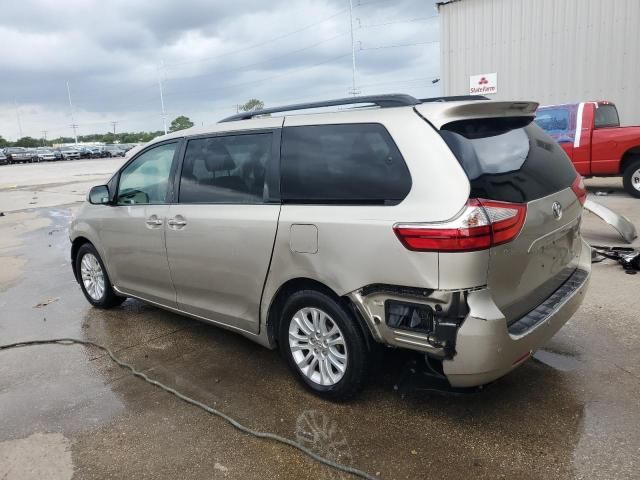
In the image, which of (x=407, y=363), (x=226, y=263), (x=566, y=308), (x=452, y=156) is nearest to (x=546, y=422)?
(x=566, y=308)

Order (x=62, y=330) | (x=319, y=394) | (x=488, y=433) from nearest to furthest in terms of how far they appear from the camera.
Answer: (x=488, y=433) < (x=319, y=394) < (x=62, y=330)

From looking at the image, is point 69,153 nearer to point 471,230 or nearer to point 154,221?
point 154,221

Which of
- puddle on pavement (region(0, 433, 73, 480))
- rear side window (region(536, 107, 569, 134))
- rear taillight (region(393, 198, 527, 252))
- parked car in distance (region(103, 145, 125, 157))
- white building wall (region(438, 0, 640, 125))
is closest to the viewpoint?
rear taillight (region(393, 198, 527, 252))

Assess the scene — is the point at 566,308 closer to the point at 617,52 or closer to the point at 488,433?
the point at 488,433

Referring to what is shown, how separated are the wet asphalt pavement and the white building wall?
10.6 meters

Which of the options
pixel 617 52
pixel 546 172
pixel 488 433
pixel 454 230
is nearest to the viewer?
pixel 454 230

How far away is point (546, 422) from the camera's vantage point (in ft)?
9.54

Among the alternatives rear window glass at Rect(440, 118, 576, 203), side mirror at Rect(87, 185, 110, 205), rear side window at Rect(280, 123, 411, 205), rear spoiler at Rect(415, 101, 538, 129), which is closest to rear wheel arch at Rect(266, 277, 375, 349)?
rear side window at Rect(280, 123, 411, 205)

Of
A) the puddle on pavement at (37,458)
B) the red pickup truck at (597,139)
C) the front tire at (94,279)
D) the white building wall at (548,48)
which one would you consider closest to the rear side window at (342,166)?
the puddle on pavement at (37,458)

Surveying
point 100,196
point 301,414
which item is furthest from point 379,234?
point 100,196

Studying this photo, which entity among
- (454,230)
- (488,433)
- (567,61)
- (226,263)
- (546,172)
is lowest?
(488,433)

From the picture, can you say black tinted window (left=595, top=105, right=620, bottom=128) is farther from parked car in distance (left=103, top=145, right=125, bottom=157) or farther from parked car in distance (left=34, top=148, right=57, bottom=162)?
parked car in distance (left=103, top=145, right=125, bottom=157)

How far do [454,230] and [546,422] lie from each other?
1288mm

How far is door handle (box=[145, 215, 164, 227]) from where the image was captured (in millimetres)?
4103
